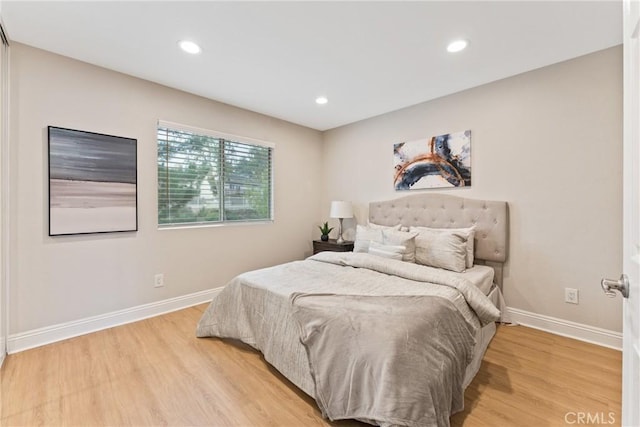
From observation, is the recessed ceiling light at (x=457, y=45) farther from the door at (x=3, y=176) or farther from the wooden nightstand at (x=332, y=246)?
the door at (x=3, y=176)

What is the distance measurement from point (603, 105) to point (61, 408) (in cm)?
427

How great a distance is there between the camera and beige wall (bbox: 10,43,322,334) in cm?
219

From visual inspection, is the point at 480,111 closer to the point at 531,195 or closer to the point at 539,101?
the point at 539,101

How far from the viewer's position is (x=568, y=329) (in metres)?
2.41

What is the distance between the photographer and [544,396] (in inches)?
65.5

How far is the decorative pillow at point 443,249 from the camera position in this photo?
255 cm

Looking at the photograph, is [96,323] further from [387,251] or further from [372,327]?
[387,251]

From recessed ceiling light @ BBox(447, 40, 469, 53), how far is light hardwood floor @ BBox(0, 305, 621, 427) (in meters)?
2.40

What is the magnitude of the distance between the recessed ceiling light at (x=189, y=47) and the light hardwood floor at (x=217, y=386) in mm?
2392

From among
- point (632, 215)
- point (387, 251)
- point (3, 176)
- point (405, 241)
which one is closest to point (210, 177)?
point (3, 176)

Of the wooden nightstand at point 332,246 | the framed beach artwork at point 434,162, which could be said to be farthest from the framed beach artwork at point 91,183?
the framed beach artwork at point 434,162

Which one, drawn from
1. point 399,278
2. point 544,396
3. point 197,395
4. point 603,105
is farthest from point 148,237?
point 603,105

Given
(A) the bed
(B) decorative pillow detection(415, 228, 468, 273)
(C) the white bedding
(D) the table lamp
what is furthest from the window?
(C) the white bedding

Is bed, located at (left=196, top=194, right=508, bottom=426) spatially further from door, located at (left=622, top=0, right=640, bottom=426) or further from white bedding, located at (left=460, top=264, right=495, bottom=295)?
door, located at (left=622, top=0, right=640, bottom=426)
